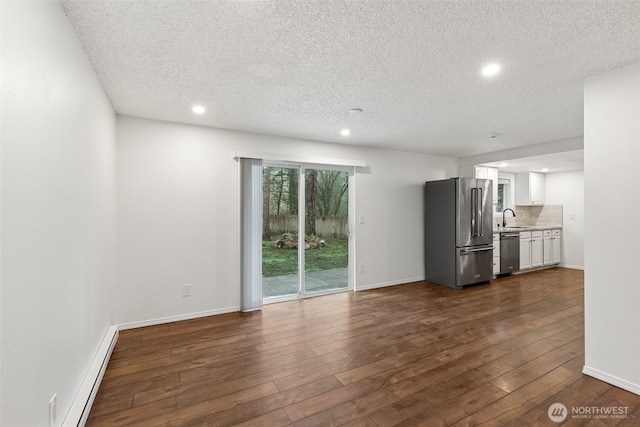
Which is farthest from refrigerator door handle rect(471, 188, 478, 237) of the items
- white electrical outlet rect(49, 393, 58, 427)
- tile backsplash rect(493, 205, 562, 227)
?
white electrical outlet rect(49, 393, 58, 427)

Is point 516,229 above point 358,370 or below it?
above

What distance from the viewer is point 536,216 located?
23.4 ft

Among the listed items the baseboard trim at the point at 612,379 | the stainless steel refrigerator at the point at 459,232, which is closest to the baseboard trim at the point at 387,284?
the stainless steel refrigerator at the point at 459,232

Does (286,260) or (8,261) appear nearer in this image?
(8,261)

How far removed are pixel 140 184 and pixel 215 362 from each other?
2163 mm

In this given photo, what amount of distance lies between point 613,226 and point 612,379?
3.75ft

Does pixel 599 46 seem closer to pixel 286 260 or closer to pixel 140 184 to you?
pixel 286 260

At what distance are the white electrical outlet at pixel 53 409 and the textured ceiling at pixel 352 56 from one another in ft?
6.77

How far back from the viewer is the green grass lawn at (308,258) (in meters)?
4.25

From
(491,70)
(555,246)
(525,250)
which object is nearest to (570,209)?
(555,246)

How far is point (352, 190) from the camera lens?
15.8 ft

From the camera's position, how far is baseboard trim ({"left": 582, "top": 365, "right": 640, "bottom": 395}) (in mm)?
2049

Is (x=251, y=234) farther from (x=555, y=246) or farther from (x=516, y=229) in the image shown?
(x=555, y=246)

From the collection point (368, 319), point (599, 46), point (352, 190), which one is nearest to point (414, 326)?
point (368, 319)
